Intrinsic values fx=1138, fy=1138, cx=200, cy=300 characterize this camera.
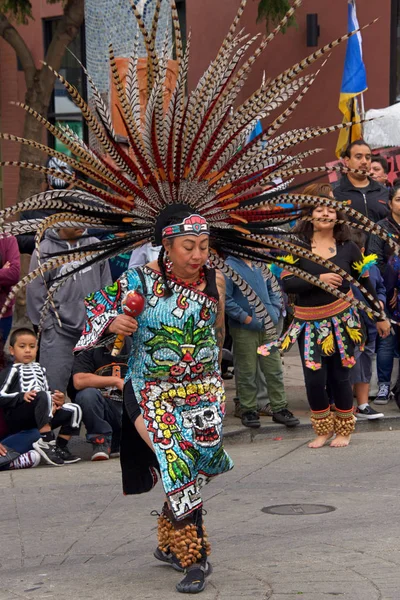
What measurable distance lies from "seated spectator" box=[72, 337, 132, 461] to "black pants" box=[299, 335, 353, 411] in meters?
1.44

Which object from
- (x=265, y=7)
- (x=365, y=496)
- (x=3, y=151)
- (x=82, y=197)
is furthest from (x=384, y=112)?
(x=3, y=151)

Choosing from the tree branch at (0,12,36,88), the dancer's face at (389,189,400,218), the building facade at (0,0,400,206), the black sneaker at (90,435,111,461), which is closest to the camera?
the black sneaker at (90,435,111,461)

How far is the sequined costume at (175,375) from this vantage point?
5512 millimetres

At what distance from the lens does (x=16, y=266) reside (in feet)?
32.1

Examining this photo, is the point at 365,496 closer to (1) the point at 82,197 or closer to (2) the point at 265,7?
(1) the point at 82,197

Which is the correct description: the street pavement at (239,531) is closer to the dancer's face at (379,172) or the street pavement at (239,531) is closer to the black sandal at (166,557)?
the black sandal at (166,557)

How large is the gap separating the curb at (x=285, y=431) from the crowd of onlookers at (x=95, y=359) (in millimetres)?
71

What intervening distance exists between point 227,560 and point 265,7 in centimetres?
991

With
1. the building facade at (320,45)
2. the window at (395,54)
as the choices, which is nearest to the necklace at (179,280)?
the building facade at (320,45)

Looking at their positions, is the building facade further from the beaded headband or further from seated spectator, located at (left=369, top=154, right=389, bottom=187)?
the beaded headband

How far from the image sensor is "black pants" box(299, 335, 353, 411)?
870cm

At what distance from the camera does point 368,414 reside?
995cm

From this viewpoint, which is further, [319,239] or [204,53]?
[204,53]

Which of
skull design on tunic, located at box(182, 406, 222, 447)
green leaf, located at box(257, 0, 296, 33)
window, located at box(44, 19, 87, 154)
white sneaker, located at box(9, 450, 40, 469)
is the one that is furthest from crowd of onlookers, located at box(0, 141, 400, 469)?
window, located at box(44, 19, 87, 154)
